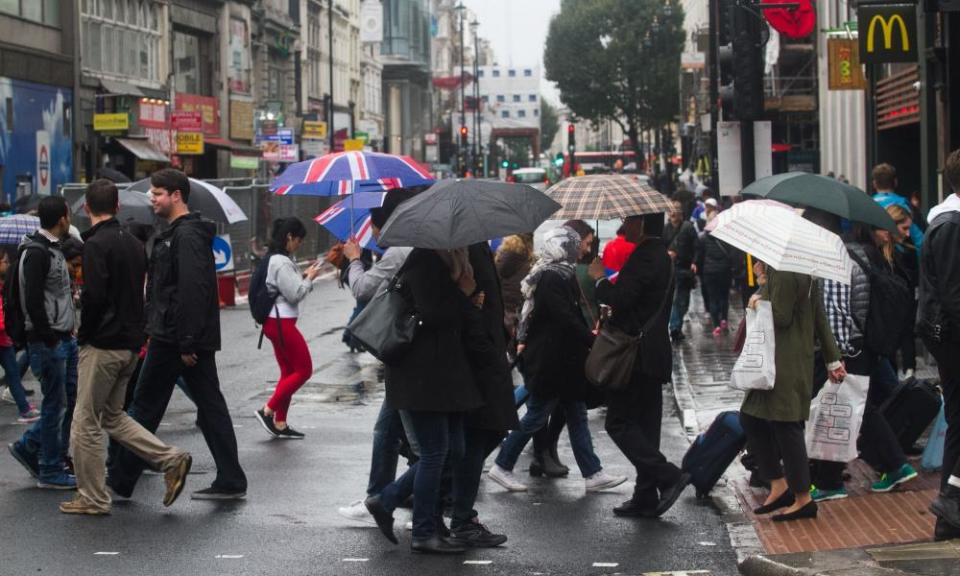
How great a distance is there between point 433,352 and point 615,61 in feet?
287

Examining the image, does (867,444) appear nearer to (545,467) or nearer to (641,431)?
(641,431)

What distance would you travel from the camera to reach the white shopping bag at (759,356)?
26.9 ft

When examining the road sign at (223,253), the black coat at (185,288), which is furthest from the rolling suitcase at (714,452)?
the road sign at (223,253)

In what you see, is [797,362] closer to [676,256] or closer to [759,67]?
[759,67]

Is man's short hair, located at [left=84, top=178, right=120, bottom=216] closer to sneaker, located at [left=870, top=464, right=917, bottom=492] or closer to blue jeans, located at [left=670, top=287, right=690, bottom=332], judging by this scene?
sneaker, located at [left=870, top=464, right=917, bottom=492]

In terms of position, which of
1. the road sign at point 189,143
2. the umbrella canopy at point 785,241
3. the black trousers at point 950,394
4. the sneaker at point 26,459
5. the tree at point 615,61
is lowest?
the sneaker at point 26,459

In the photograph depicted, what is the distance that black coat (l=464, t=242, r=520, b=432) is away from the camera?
25.4 feet

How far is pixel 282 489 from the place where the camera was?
9602 millimetres

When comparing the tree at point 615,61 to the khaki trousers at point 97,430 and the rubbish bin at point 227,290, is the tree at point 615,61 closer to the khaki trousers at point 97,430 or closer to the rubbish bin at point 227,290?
the rubbish bin at point 227,290

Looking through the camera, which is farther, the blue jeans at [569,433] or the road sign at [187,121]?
the road sign at [187,121]

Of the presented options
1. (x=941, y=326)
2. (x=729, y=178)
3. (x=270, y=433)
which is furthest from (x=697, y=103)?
(x=941, y=326)

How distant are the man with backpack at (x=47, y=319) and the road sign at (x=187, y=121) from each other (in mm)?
33612

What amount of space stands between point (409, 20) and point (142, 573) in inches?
3940

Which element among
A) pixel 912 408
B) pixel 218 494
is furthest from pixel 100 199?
pixel 912 408
